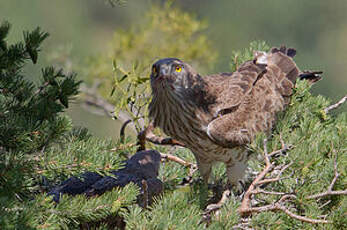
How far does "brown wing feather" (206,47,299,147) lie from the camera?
171 inches

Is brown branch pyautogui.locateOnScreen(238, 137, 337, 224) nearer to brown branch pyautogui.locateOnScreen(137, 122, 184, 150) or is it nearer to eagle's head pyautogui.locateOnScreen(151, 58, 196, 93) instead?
eagle's head pyautogui.locateOnScreen(151, 58, 196, 93)

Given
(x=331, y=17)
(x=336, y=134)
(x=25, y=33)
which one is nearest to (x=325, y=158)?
(x=336, y=134)

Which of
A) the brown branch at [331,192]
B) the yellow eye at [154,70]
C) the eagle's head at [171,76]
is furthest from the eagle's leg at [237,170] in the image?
the brown branch at [331,192]

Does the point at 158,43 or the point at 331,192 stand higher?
the point at 158,43

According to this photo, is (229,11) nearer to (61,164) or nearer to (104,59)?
(104,59)

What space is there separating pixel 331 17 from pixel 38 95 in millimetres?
30320

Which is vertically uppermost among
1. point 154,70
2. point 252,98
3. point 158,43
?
point 158,43

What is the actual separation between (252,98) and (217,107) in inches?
16.2

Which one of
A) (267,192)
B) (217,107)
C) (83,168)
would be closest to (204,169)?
(217,107)

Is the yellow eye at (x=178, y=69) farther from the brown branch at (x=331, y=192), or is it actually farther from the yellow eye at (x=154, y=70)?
the brown branch at (x=331, y=192)

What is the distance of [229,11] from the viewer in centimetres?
3406

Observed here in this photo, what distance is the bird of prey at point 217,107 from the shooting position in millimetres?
4195

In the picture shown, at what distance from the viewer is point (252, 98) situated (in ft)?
15.4

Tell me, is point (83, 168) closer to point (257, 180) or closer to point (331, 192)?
point (257, 180)
